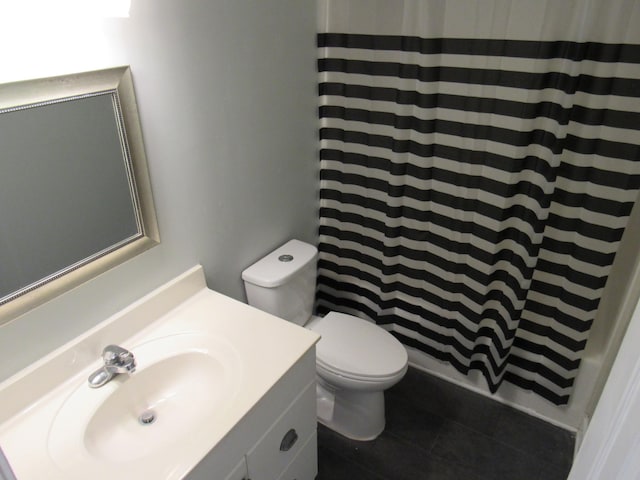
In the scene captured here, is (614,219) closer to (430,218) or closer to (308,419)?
(430,218)

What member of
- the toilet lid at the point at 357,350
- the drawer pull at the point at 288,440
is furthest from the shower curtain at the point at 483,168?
the drawer pull at the point at 288,440

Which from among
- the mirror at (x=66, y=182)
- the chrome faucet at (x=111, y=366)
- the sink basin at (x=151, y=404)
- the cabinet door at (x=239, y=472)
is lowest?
the cabinet door at (x=239, y=472)

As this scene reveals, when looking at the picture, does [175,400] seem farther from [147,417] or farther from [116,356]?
[116,356]

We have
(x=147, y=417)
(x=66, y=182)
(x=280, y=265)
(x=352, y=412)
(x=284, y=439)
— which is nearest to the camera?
(x=66, y=182)

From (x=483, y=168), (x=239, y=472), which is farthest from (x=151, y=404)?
(x=483, y=168)

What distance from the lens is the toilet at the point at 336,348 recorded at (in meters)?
1.90

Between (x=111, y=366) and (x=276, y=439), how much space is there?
537mm

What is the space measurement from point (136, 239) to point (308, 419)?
0.84 m

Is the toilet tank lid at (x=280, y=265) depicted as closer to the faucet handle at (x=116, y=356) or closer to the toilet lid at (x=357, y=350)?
the toilet lid at (x=357, y=350)

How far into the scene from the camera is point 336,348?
1.98m

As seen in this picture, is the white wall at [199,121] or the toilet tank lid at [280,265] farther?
the toilet tank lid at [280,265]

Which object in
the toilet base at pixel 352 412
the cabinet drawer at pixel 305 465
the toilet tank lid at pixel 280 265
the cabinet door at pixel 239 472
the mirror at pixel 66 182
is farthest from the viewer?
the toilet base at pixel 352 412

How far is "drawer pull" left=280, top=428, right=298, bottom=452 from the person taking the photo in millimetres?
1516

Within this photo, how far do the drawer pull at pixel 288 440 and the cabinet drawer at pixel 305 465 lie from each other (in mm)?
91
